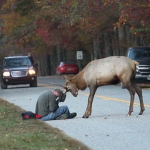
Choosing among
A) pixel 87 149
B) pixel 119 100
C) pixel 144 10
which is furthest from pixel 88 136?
pixel 144 10

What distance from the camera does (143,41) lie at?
4500 centimetres

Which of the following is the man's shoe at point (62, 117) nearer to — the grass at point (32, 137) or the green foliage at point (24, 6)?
the grass at point (32, 137)

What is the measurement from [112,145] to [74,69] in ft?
165

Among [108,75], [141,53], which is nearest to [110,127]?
[108,75]

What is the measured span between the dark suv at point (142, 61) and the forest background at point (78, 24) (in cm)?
126

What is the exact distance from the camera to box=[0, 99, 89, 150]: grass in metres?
10.5

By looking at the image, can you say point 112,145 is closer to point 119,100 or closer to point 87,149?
point 87,149

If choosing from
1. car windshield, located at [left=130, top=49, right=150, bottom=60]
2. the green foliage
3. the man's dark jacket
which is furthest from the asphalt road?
the green foliage

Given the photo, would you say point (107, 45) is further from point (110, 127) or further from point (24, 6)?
point (110, 127)

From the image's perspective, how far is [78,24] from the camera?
47.2 meters

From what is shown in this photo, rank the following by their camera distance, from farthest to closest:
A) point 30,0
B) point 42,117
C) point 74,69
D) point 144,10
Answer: point 74,69, point 30,0, point 144,10, point 42,117

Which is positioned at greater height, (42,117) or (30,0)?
(30,0)

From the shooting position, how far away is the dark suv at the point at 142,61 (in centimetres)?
3150

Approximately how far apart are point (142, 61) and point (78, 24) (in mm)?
16083
